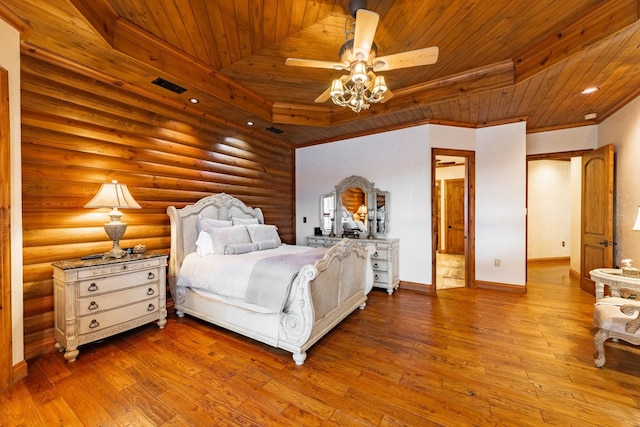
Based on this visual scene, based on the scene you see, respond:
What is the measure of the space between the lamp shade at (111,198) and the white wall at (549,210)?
7.98 metres

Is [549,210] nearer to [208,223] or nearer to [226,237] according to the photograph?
[226,237]

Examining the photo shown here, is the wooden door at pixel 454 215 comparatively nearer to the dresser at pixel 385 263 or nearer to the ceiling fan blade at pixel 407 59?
the dresser at pixel 385 263

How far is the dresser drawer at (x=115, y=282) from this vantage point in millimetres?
2299

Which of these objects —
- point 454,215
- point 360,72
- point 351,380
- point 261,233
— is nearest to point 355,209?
point 261,233

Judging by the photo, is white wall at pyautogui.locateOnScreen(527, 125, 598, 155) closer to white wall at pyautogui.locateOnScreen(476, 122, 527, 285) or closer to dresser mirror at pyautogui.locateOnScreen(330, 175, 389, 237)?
white wall at pyautogui.locateOnScreen(476, 122, 527, 285)

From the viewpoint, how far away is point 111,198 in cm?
252

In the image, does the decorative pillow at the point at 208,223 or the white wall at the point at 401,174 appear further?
the white wall at the point at 401,174

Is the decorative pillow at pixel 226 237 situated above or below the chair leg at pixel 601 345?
above

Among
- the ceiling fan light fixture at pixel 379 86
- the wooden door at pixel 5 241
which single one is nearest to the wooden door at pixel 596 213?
the ceiling fan light fixture at pixel 379 86

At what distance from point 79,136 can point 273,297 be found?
2.49 metres

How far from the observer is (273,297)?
7.47 ft

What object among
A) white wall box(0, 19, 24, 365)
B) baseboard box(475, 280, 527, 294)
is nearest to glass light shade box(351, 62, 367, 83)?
white wall box(0, 19, 24, 365)

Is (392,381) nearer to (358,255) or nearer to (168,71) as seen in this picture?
(358,255)

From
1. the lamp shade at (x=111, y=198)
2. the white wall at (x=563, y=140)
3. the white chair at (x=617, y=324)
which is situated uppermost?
the white wall at (x=563, y=140)
